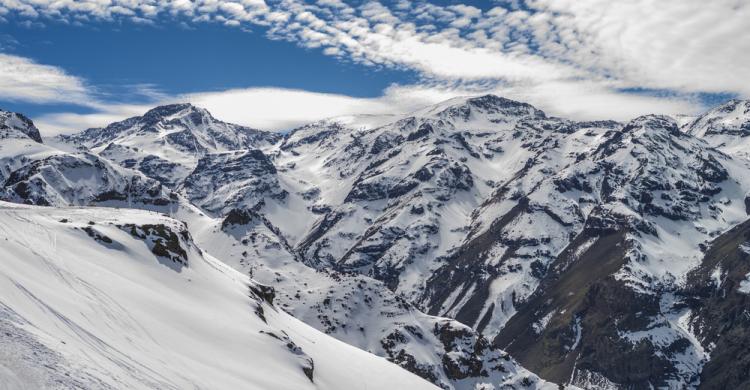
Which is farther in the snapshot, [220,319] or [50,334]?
[220,319]

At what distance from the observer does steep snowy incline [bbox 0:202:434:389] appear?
33781 millimetres

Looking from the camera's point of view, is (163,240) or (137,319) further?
(163,240)

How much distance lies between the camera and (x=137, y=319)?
52094 millimetres

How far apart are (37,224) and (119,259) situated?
9.00 metres

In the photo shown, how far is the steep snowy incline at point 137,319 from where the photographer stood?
3378 cm

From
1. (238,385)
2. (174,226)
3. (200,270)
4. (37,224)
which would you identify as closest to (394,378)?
(200,270)

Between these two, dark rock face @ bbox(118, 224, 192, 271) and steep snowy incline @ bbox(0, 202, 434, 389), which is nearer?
steep snowy incline @ bbox(0, 202, 434, 389)

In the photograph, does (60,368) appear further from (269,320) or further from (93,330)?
(269,320)

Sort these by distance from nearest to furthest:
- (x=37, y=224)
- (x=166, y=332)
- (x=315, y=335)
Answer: (x=166, y=332) → (x=37, y=224) → (x=315, y=335)

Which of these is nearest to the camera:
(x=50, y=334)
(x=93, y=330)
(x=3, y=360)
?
(x=3, y=360)

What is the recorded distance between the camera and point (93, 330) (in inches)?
1642

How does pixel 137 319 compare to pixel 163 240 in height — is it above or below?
above

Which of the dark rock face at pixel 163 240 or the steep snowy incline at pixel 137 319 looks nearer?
the steep snowy incline at pixel 137 319

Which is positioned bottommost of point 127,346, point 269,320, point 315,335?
point 315,335
